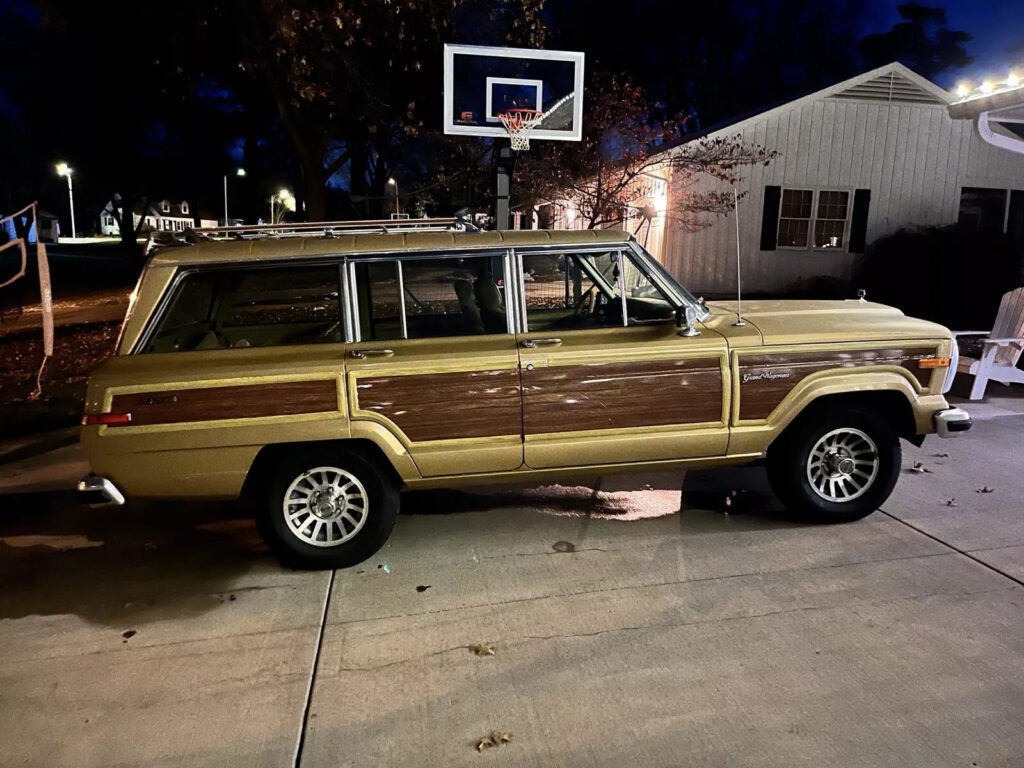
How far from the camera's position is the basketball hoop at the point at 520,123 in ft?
28.8

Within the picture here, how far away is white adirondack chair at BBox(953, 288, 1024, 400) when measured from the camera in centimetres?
870

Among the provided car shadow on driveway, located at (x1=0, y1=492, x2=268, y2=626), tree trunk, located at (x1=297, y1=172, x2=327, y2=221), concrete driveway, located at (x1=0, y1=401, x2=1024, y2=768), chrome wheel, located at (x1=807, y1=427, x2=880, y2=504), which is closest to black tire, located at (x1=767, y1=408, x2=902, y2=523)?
chrome wheel, located at (x1=807, y1=427, x2=880, y2=504)

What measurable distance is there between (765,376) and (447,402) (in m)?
1.99

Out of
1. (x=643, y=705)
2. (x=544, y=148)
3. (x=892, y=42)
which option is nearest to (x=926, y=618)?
(x=643, y=705)

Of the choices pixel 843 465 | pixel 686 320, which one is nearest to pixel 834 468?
pixel 843 465

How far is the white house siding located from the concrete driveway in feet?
39.3

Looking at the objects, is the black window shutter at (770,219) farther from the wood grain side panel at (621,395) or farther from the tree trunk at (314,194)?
the wood grain side panel at (621,395)

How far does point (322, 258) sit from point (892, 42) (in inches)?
1846

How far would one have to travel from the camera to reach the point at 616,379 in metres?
4.76

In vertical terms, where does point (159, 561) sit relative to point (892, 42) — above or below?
below

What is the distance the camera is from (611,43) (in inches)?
1484

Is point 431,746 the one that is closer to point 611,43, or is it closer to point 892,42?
point 611,43

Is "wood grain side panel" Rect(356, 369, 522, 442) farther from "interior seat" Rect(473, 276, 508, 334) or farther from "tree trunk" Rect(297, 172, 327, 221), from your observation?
"tree trunk" Rect(297, 172, 327, 221)

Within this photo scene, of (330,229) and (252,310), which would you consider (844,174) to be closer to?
(330,229)
